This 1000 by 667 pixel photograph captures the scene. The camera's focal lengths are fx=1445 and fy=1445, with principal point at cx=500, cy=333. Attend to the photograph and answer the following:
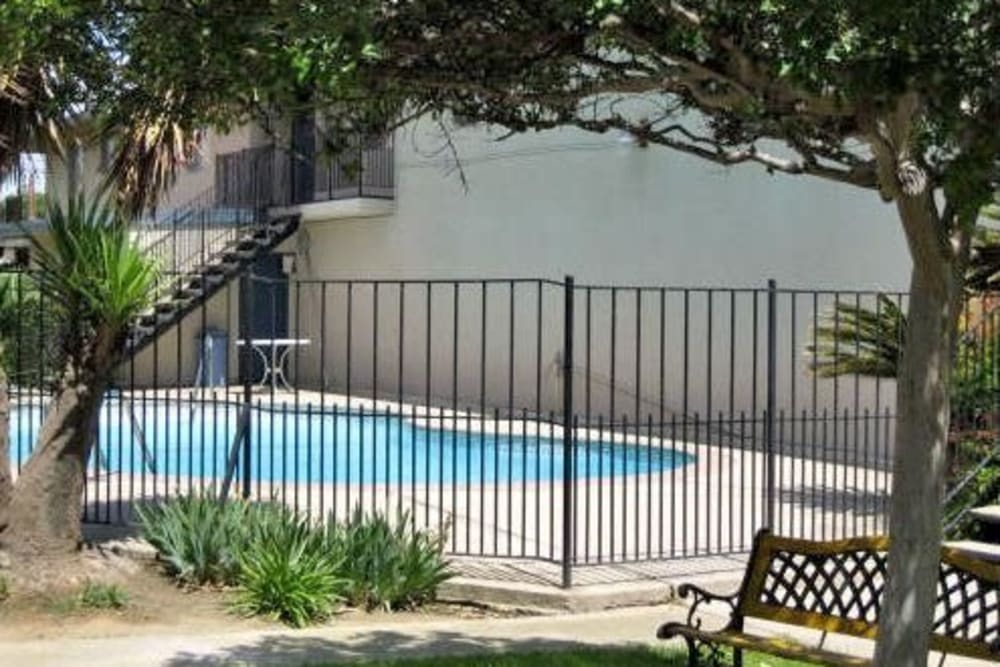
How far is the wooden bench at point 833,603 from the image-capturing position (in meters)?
6.53

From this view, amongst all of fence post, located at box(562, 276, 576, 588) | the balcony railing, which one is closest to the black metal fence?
fence post, located at box(562, 276, 576, 588)

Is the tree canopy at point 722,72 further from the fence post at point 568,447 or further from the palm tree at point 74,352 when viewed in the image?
the fence post at point 568,447

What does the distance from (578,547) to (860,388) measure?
23.4ft

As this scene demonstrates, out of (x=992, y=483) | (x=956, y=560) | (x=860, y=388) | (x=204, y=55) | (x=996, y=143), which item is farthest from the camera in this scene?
(x=860, y=388)

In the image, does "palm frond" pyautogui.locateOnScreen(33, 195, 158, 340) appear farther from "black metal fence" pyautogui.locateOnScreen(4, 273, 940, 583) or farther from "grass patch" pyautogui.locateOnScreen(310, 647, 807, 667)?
"grass patch" pyautogui.locateOnScreen(310, 647, 807, 667)

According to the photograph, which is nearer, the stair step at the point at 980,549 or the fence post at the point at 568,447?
the stair step at the point at 980,549

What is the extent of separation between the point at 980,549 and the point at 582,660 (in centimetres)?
340

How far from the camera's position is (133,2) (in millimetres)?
5203

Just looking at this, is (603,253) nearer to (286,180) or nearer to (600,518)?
(286,180)

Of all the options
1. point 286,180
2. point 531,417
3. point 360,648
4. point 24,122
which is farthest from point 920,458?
point 286,180

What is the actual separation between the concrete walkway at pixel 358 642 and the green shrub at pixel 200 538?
3.40ft

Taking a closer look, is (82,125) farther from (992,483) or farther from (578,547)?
(992,483)

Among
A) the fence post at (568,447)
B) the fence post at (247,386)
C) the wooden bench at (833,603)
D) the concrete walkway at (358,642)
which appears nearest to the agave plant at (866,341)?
the fence post at (568,447)

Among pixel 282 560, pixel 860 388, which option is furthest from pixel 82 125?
pixel 860 388
